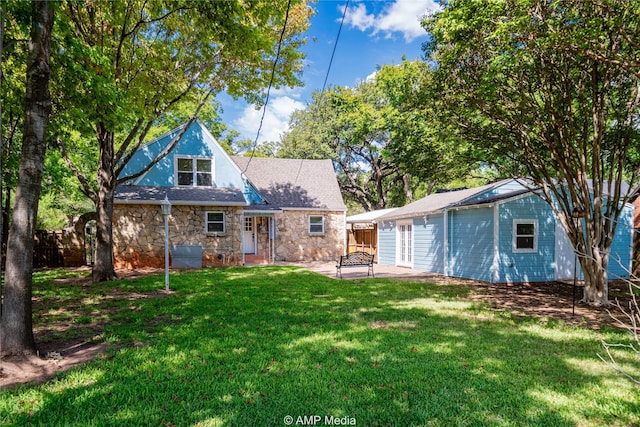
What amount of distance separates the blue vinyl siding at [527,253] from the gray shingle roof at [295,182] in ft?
31.8

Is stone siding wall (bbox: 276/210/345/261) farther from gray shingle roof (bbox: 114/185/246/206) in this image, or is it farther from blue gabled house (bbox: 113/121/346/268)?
gray shingle roof (bbox: 114/185/246/206)

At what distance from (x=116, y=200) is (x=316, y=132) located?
1821 centimetres

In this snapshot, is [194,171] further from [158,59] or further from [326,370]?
[326,370]

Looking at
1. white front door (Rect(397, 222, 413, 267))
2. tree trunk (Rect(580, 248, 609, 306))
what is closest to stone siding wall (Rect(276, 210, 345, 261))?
white front door (Rect(397, 222, 413, 267))

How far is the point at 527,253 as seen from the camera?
11.8m

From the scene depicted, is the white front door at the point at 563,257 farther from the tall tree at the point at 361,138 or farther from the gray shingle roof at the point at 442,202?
the tall tree at the point at 361,138

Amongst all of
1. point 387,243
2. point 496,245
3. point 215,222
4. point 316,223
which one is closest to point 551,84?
point 496,245

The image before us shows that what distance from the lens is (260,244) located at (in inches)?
747

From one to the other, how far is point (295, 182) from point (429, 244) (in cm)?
935

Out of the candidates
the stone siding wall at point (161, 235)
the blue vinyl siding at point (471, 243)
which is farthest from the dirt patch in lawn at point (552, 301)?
the stone siding wall at point (161, 235)

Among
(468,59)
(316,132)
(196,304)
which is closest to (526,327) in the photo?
(468,59)

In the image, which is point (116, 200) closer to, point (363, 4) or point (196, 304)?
point (196, 304)

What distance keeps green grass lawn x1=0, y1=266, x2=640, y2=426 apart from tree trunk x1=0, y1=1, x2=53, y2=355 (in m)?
1.00

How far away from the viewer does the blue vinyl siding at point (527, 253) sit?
1154 centimetres
